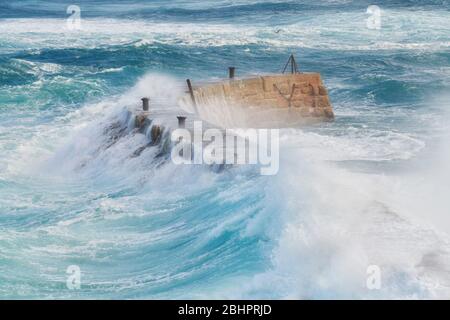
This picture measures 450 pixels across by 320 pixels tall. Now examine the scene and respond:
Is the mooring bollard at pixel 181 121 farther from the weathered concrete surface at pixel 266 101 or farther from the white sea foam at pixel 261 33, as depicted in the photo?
the white sea foam at pixel 261 33

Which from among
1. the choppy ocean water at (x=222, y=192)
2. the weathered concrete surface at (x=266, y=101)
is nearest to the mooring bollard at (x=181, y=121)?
the choppy ocean water at (x=222, y=192)

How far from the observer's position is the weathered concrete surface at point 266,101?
21016 mm

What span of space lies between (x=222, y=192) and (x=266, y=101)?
8.71m

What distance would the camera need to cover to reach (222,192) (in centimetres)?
1397

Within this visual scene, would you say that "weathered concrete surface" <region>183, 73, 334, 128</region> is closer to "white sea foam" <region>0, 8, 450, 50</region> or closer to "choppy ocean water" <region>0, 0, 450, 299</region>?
"choppy ocean water" <region>0, 0, 450, 299</region>

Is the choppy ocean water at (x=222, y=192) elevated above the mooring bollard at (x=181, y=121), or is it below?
below

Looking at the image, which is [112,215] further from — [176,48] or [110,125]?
[176,48]

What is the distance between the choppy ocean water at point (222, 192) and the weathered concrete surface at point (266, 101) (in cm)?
67

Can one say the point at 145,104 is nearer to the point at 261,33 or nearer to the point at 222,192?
the point at 222,192

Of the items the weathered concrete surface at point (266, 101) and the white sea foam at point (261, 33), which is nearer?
the weathered concrete surface at point (266, 101)

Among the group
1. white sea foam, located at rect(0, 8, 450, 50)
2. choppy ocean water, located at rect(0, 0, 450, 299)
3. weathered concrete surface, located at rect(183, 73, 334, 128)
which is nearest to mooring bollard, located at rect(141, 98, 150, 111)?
choppy ocean water, located at rect(0, 0, 450, 299)

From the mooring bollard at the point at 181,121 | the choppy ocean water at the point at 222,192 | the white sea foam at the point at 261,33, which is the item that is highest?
the mooring bollard at the point at 181,121

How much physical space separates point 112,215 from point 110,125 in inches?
233

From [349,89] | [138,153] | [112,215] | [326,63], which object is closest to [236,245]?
[112,215]
